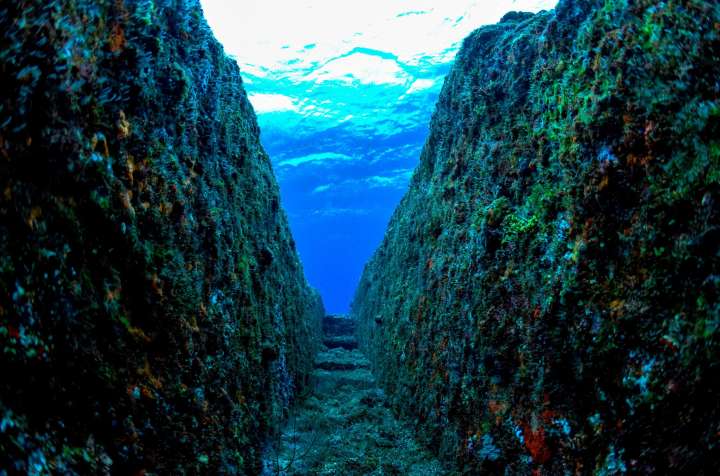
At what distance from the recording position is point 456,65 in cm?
729

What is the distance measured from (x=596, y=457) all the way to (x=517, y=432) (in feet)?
2.72

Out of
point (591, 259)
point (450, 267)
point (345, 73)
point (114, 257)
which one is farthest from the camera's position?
point (345, 73)

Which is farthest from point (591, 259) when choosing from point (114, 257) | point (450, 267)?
point (114, 257)

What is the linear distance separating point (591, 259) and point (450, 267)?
101 inches

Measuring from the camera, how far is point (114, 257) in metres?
2.67

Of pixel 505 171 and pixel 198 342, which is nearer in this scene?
pixel 198 342

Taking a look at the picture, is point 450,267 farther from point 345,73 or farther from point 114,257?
point 345,73

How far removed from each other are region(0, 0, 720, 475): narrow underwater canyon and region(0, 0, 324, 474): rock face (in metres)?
0.01

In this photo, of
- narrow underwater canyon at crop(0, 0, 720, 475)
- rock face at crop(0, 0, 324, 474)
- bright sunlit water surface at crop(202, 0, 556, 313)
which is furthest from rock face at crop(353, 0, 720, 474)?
bright sunlit water surface at crop(202, 0, 556, 313)

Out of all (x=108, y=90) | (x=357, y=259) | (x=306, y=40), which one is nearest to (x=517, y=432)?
(x=108, y=90)

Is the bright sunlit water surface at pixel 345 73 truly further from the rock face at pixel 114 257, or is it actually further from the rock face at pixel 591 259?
the rock face at pixel 114 257

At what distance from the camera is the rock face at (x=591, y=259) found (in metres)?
2.27

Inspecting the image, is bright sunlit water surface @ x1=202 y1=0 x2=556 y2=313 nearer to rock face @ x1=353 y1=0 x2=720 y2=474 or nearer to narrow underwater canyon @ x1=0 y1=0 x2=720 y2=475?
narrow underwater canyon @ x1=0 y1=0 x2=720 y2=475

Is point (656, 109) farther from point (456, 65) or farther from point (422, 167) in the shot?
point (422, 167)
